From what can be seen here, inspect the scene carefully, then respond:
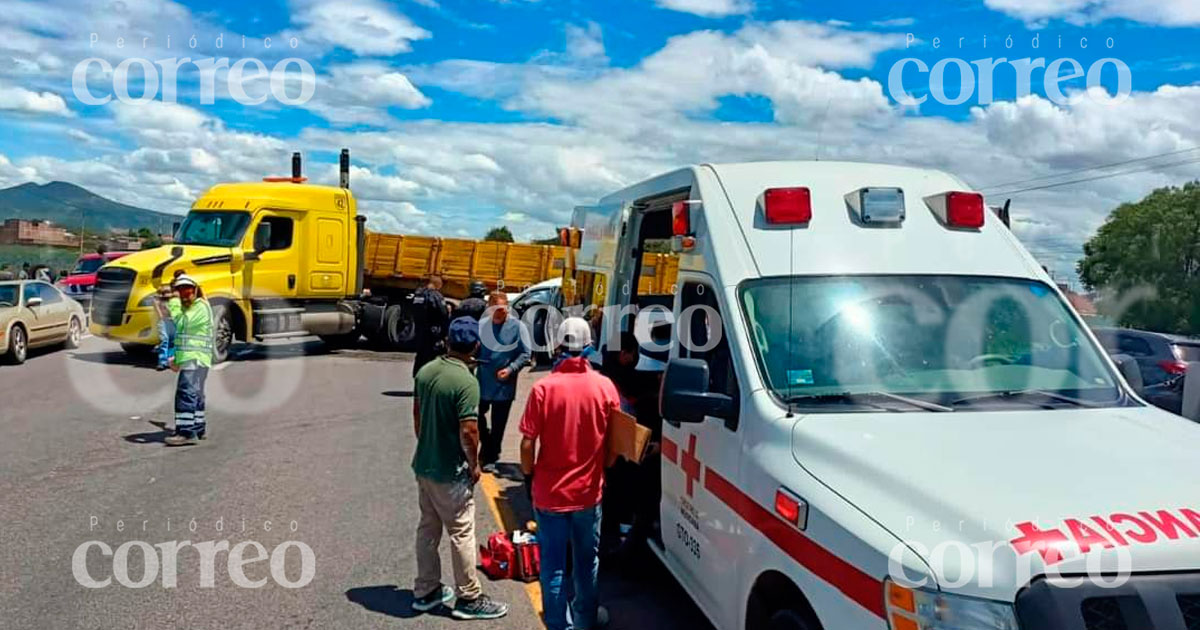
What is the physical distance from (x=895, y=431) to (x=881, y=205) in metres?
1.41

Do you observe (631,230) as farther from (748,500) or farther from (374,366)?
(374,366)

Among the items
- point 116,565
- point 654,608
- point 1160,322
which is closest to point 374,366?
point 116,565

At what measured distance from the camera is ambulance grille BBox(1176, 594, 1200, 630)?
2.42m

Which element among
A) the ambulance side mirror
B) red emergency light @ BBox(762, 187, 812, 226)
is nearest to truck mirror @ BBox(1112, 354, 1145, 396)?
red emergency light @ BBox(762, 187, 812, 226)

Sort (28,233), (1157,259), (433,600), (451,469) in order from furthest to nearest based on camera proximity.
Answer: (28,233) < (1157,259) < (433,600) < (451,469)

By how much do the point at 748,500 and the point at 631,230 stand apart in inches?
120

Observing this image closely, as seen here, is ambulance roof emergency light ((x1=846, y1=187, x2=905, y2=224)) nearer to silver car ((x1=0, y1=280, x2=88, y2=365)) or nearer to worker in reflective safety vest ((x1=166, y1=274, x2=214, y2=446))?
worker in reflective safety vest ((x1=166, y1=274, x2=214, y2=446))

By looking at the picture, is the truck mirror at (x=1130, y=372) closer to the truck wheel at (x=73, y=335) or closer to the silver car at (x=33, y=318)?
the silver car at (x=33, y=318)

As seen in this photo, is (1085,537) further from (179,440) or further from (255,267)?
(255,267)

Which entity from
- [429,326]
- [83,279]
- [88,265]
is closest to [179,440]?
[429,326]

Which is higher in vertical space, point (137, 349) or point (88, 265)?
point (88, 265)

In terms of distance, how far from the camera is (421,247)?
22.2 m

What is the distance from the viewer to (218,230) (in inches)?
700

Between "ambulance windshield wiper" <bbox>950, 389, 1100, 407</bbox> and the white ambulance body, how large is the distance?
2 centimetres
